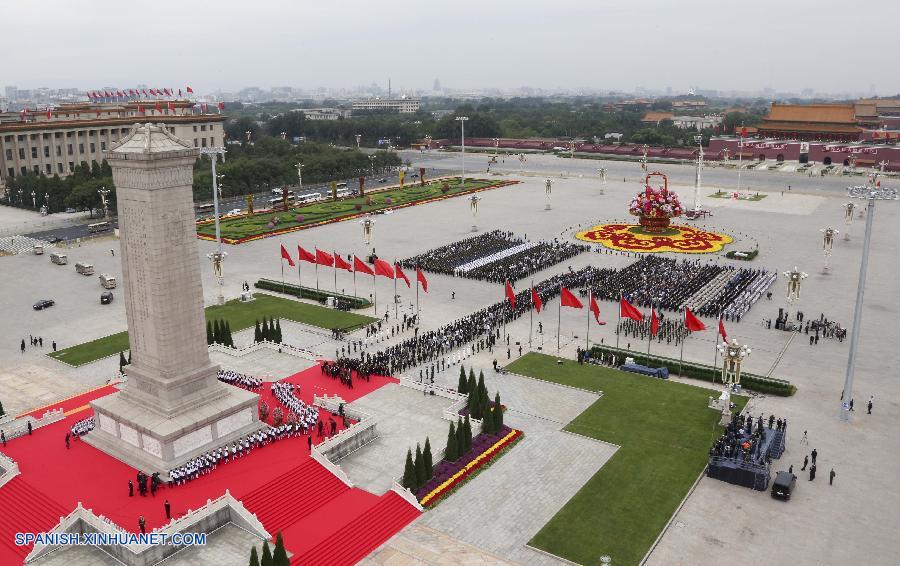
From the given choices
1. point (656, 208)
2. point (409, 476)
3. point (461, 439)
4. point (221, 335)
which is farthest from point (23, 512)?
point (656, 208)

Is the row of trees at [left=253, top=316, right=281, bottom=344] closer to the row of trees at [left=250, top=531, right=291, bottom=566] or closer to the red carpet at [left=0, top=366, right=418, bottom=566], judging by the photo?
the red carpet at [left=0, top=366, right=418, bottom=566]

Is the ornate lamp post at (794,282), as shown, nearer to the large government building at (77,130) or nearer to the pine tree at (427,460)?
the pine tree at (427,460)

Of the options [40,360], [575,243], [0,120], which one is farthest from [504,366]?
[0,120]

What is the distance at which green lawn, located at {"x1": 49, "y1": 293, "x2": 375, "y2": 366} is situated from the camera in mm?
41531

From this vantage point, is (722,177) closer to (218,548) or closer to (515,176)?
(515,176)

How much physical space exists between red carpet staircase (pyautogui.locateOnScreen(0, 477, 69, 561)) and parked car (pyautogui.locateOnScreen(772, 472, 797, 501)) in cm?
2582

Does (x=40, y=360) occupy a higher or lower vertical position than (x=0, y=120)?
lower

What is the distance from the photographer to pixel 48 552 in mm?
23766

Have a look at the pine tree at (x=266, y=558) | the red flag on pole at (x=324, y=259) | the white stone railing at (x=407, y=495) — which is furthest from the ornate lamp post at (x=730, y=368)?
the red flag on pole at (x=324, y=259)

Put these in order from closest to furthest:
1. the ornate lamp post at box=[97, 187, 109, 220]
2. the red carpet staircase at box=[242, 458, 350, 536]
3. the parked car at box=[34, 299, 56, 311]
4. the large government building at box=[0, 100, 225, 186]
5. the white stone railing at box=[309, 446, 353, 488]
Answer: the red carpet staircase at box=[242, 458, 350, 536] < the white stone railing at box=[309, 446, 353, 488] < the parked car at box=[34, 299, 56, 311] < the ornate lamp post at box=[97, 187, 109, 220] < the large government building at box=[0, 100, 225, 186]

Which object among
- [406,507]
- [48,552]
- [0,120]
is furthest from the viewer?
[0,120]

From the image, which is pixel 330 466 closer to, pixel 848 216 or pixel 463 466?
pixel 463 466

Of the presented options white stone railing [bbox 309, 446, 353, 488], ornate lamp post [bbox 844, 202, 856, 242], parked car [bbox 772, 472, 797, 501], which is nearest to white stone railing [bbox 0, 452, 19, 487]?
white stone railing [bbox 309, 446, 353, 488]

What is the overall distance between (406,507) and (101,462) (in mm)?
12621
